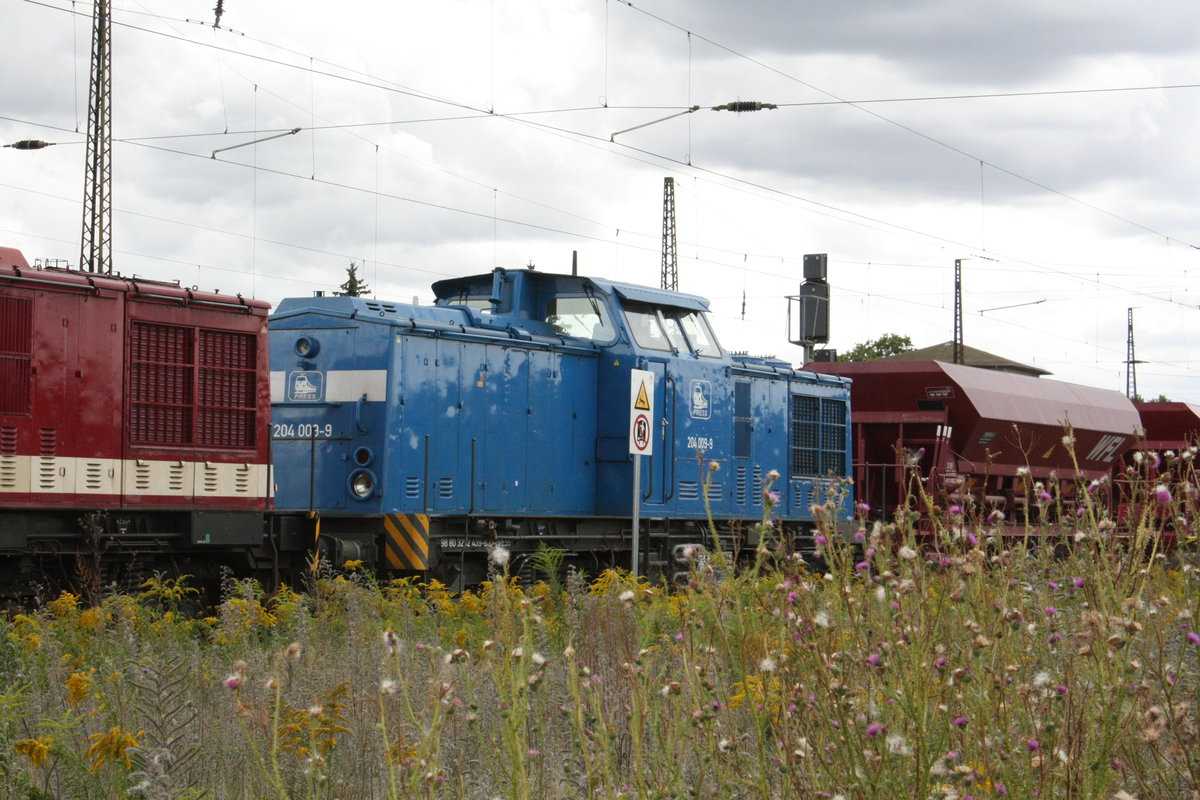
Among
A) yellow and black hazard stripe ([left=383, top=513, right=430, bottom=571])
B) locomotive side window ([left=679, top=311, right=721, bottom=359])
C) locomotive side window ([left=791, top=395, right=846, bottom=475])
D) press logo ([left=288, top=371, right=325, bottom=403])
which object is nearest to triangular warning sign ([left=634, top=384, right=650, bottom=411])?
yellow and black hazard stripe ([left=383, top=513, right=430, bottom=571])

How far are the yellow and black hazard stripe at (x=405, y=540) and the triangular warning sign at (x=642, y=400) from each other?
2.44 m

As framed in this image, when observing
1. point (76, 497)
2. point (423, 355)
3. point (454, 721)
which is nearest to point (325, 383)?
point (423, 355)

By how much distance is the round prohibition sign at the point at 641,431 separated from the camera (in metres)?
11.3

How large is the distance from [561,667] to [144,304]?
5.18 meters

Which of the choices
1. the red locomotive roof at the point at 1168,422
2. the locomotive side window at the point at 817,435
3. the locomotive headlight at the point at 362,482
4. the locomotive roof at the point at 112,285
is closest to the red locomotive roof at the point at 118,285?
the locomotive roof at the point at 112,285

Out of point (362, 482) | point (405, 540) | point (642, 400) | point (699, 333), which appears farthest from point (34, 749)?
point (699, 333)

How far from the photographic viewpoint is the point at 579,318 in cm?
1462

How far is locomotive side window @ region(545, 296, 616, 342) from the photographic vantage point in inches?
573

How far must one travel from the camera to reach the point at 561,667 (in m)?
8.03

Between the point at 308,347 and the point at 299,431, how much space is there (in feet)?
2.86

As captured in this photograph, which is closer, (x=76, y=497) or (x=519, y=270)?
(x=76, y=497)

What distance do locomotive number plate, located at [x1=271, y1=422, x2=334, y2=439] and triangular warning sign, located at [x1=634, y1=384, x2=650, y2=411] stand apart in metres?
3.33

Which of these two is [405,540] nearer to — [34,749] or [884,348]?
[34,749]

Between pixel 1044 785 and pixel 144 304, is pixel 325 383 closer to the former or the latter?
pixel 144 304
